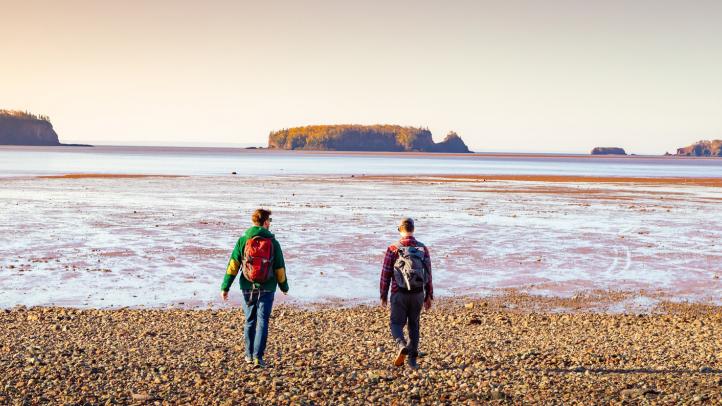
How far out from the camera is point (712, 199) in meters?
50.7

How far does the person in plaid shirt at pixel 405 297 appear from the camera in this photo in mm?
10297

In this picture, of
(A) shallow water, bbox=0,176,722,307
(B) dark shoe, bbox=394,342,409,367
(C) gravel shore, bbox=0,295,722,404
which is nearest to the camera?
(C) gravel shore, bbox=0,295,722,404

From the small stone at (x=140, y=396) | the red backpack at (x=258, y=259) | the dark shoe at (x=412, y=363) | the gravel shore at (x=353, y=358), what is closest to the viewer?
the small stone at (x=140, y=396)

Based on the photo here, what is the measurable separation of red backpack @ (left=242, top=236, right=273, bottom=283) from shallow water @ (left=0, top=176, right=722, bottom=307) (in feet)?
22.4

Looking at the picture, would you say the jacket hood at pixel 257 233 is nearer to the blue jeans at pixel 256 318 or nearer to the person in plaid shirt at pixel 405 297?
the blue jeans at pixel 256 318

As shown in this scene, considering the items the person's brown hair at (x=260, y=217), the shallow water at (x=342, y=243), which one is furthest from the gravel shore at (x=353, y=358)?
the shallow water at (x=342, y=243)

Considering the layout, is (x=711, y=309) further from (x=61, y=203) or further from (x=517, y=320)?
(x=61, y=203)

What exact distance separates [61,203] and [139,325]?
1125 inches

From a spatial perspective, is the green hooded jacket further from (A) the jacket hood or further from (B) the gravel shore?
(B) the gravel shore

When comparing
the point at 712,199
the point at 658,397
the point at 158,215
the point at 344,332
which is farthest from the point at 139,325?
the point at 712,199

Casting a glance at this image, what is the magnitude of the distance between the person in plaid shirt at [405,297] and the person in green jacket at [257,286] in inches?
55.1

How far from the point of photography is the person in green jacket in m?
10.6

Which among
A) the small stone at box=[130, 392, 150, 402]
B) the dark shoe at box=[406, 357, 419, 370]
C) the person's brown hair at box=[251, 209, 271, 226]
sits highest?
the person's brown hair at box=[251, 209, 271, 226]

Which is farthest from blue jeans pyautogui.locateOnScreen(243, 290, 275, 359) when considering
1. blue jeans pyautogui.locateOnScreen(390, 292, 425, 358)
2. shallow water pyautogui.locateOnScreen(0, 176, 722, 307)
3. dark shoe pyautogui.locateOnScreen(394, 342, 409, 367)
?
shallow water pyautogui.locateOnScreen(0, 176, 722, 307)
